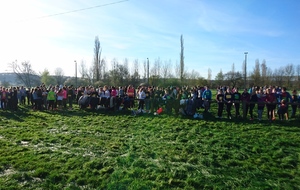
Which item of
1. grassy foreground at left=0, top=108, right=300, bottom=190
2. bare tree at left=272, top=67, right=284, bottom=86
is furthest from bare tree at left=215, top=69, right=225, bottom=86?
grassy foreground at left=0, top=108, right=300, bottom=190

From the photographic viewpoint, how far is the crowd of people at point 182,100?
13297 mm

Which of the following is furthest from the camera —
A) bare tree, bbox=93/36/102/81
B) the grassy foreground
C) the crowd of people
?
bare tree, bbox=93/36/102/81

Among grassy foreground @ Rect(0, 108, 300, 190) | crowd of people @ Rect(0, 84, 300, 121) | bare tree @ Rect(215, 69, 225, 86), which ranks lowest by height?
grassy foreground @ Rect(0, 108, 300, 190)

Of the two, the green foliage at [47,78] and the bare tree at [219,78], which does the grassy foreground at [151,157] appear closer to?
the bare tree at [219,78]

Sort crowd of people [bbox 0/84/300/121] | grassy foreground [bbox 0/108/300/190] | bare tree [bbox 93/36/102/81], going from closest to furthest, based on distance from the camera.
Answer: grassy foreground [bbox 0/108/300/190]
crowd of people [bbox 0/84/300/121]
bare tree [bbox 93/36/102/81]

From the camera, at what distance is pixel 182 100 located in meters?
Result: 14.3

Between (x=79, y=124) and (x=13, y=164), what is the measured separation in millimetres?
5880

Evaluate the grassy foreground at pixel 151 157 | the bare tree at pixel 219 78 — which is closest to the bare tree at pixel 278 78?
the bare tree at pixel 219 78

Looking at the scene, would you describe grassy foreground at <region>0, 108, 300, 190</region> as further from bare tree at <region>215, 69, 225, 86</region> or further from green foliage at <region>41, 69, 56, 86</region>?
green foliage at <region>41, 69, 56, 86</region>

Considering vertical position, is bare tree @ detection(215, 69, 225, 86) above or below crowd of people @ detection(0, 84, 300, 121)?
above

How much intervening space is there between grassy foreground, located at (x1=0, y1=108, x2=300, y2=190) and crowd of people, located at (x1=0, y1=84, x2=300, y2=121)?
2.16 m

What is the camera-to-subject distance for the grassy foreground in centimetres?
518

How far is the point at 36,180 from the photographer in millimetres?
5359

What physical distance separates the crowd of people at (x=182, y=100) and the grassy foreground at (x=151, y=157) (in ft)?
7.07
